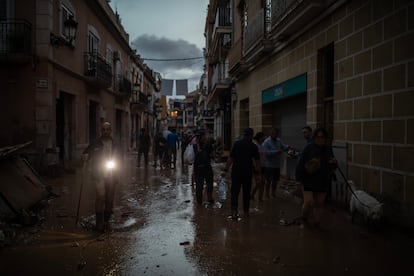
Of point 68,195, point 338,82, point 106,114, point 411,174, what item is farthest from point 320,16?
point 106,114

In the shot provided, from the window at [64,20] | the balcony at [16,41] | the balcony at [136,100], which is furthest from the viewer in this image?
the balcony at [136,100]

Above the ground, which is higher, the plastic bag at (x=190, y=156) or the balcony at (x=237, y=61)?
the balcony at (x=237, y=61)

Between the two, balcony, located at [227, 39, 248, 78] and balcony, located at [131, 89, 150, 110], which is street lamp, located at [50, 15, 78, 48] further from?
balcony, located at [131, 89, 150, 110]

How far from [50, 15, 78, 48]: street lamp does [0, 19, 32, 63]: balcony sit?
2.59 ft

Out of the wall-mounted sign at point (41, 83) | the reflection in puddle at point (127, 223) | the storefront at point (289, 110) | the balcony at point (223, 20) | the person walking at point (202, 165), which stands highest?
the balcony at point (223, 20)

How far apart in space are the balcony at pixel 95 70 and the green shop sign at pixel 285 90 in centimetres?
758

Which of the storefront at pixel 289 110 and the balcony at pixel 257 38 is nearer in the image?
the storefront at pixel 289 110

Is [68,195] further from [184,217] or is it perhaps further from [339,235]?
[339,235]

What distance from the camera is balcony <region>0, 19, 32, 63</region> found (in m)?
11.1

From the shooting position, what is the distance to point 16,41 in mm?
11227

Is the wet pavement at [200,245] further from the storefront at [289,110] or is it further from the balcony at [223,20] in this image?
the balcony at [223,20]

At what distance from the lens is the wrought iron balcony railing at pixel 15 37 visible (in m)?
11.2

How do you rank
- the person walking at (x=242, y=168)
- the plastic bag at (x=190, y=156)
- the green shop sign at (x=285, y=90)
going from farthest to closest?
1. the green shop sign at (x=285, y=90)
2. the plastic bag at (x=190, y=156)
3. the person walking at (x=242, y=168)

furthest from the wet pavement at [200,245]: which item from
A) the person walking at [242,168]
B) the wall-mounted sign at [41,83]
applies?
the wall-mounted sign at [41,83]
